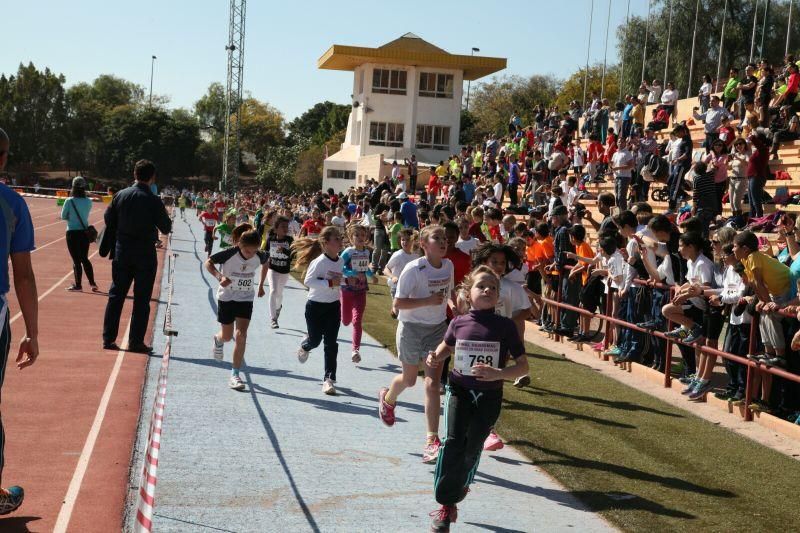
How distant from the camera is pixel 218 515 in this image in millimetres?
6359

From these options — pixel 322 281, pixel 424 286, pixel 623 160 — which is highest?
pixel 623 160

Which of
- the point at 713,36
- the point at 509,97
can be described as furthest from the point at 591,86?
the point at 713,36

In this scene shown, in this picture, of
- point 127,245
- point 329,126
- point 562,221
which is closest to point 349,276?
point 127,245

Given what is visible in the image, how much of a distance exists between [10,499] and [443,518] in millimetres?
2736

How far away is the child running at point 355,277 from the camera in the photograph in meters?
12.4

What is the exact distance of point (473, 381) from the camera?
21.5 feet

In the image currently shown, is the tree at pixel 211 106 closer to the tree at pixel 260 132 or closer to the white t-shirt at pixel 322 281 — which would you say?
the tree at pixel 260 132

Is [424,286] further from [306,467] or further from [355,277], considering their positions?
[355,277]

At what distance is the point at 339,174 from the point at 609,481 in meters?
62.4

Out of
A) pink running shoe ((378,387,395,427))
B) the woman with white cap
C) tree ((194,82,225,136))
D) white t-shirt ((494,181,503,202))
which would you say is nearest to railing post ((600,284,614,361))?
pink running shoe ((378,387,395,427))

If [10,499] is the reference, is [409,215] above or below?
above

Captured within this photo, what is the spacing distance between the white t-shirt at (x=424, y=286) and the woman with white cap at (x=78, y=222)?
10.4m

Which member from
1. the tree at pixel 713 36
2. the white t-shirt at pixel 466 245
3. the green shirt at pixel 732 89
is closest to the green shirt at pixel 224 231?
the white t-shirt at pixel 466 245

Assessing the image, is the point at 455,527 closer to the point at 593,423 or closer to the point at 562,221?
the point at 593,423
